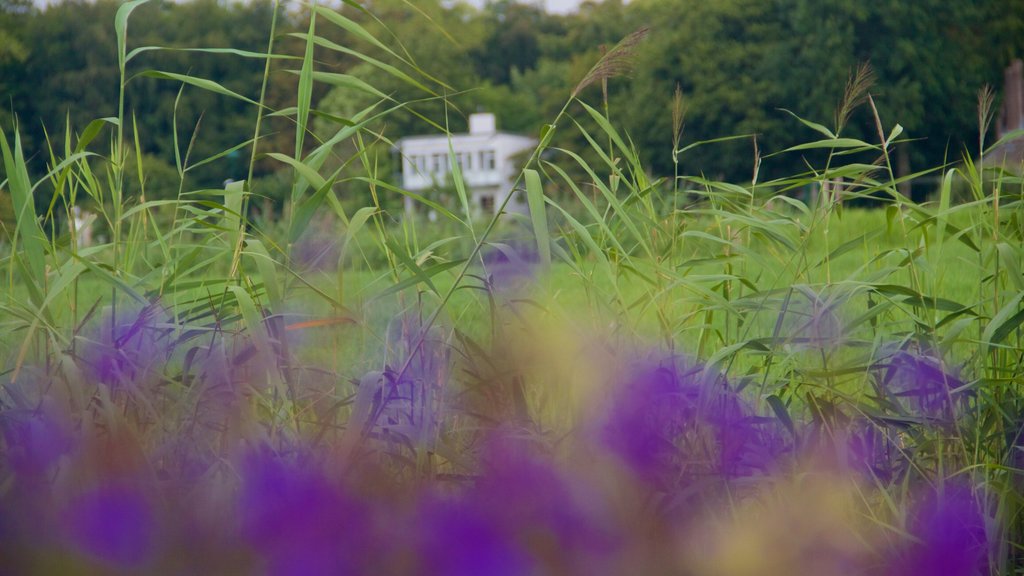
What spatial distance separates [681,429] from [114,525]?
72cm

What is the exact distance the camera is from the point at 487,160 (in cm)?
4941

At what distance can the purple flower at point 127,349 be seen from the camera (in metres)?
1.37

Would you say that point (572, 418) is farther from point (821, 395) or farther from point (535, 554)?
point (821, 395)

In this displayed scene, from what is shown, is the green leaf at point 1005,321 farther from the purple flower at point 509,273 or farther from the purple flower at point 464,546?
the purple flower at point 464,546

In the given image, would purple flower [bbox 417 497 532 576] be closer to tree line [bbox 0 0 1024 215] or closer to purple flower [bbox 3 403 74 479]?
purple flower [bbox 3 403 74 479]

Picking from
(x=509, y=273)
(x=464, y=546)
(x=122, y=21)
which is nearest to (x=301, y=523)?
(x=464, y=546)

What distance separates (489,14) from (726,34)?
21.3m

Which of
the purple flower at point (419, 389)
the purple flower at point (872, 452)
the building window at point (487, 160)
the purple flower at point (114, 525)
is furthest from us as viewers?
the building window at point (487, 160)

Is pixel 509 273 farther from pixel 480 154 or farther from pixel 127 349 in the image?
pixel 480 154

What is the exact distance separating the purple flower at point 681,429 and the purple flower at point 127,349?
63cm

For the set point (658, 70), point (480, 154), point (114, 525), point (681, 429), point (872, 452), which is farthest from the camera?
point (480, 154)

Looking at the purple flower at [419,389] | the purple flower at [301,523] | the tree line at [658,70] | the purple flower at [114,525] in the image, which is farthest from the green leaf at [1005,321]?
the tree line at [658,70]

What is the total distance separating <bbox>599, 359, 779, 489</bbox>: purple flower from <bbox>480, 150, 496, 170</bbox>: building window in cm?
4783

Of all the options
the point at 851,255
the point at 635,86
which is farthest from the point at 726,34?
the point at 851,255
